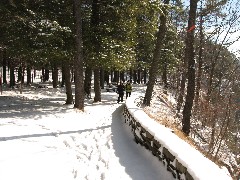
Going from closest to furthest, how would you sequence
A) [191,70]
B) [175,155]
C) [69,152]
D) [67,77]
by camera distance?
[175,155] < [69,152] < [191,70] < [67,77]

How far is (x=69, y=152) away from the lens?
30.0 ft

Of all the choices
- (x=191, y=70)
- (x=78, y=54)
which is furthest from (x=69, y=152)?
(x=78, y=54)

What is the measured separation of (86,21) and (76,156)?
13.3m

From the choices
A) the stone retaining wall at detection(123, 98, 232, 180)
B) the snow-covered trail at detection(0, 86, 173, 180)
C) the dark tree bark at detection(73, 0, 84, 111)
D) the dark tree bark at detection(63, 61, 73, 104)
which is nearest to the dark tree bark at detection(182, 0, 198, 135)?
the snow-covered trail at detection(0, 86, 173, 180)

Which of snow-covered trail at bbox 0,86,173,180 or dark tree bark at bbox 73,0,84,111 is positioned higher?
dark tree bark at bbox 73,0,84,111

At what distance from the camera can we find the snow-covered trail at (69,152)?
7.52 metres

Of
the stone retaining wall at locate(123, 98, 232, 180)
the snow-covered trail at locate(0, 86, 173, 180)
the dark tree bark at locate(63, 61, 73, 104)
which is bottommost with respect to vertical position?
the snow-covered trail at locate(0, 86, 173, 180)

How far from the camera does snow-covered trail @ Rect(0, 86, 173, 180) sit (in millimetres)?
7520

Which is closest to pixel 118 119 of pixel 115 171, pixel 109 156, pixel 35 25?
pixel 35 25

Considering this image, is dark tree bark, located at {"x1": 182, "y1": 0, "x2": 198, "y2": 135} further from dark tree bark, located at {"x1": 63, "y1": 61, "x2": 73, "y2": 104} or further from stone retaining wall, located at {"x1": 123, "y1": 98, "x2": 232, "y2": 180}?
dark tree bark, located at {"x1": 63, "y1": 61, "x2": 73, "y2": 104}

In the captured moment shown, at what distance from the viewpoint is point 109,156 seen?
918cm

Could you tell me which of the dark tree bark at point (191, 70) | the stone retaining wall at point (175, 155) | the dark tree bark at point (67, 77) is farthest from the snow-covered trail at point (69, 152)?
the dark tree bark at point (67, 77)

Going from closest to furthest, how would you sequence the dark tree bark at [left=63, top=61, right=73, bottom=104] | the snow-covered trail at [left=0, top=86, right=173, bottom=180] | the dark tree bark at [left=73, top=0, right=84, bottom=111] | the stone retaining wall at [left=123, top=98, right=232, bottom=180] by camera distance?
the stone retaining wall at [left=123, top=98, right=232, bottom=180] → the snow-covered trail at [left=0, top=86, right=173, bottom=180] → the dark tree bark at [left=73, top=0, right=84, bottom=111] → the dark tree bark at [left=63, top=61, right=73, bottom=104]

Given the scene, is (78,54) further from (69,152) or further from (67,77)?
(69,152)
